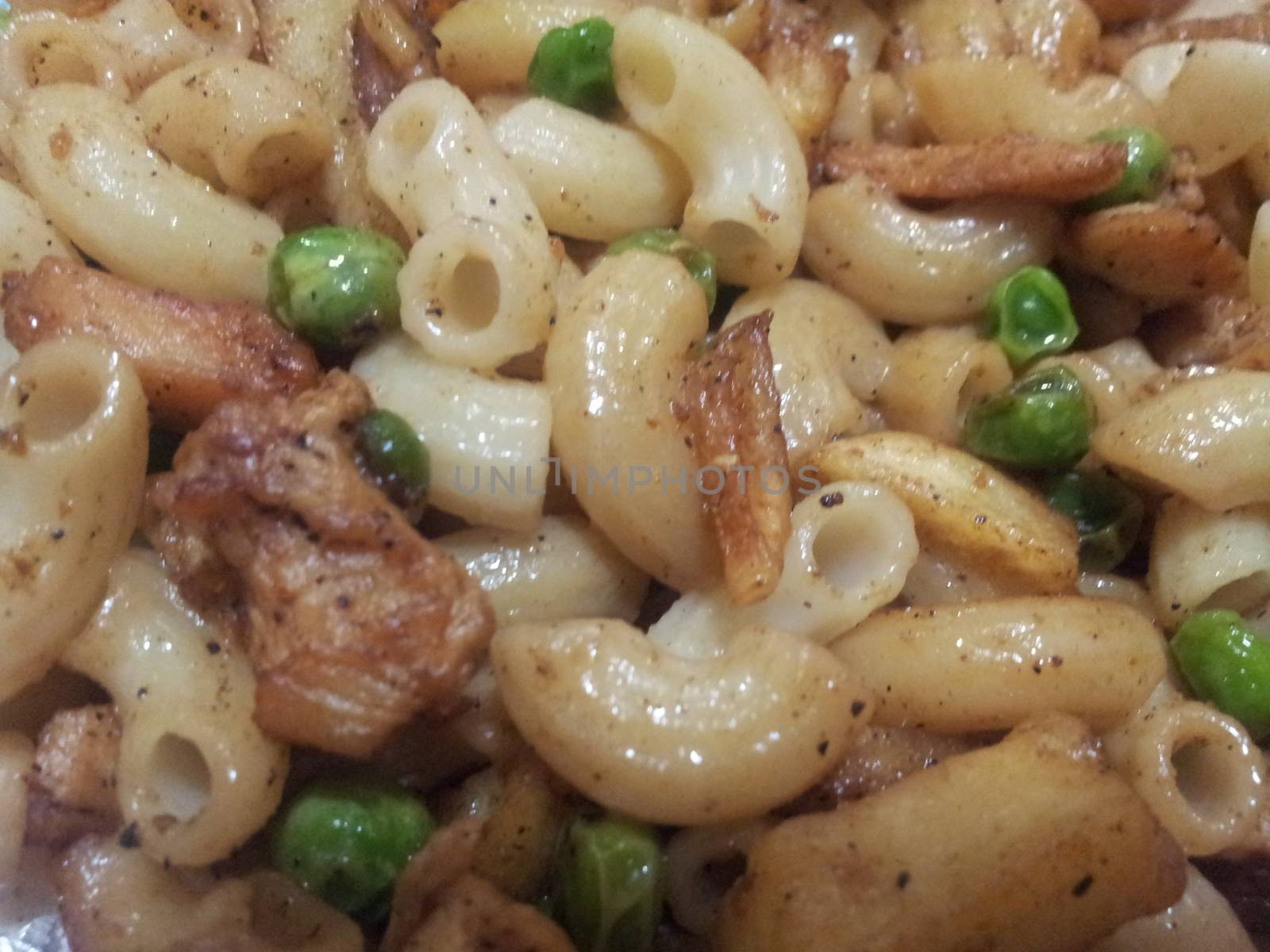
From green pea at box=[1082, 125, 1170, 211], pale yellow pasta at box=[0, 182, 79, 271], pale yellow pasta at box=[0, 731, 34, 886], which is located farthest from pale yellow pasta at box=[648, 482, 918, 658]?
pale yellow pasta at box=[0, 182, 79, 271]

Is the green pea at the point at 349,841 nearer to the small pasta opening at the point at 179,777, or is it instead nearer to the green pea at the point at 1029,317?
the small pasta opening at the point at 179,777

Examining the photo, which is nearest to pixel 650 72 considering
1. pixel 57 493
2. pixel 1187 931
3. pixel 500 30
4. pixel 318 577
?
pixel 500 30

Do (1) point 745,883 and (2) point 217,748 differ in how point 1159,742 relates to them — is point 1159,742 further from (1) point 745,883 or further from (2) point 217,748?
(2) point 217,748

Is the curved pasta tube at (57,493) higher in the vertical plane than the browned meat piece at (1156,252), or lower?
lower

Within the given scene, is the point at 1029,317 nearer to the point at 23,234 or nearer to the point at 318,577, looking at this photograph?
the point at 318,577

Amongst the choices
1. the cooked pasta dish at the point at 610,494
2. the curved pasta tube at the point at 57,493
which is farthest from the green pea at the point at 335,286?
the curved pasta tube at the point at 57,493

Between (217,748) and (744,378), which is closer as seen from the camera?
(217,748)

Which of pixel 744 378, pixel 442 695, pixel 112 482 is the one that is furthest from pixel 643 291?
pixel 112 482
